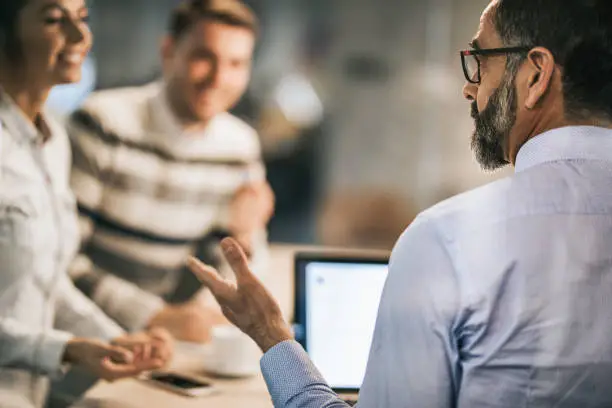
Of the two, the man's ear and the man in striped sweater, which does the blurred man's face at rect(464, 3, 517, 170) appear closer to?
the man's ear

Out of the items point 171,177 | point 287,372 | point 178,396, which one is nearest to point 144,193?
point 171,177

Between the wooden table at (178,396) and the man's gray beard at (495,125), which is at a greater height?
the man's gray beard at (495,125)

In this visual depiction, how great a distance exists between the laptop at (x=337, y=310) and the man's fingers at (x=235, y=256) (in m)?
0.44

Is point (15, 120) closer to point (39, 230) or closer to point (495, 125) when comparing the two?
point (39, 230)

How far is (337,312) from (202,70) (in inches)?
31.4

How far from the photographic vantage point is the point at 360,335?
1628 mm

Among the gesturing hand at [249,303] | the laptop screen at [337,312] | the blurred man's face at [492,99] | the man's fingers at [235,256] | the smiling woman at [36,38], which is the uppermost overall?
the smiling woman at [36,38]

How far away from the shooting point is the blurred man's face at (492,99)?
1.04m

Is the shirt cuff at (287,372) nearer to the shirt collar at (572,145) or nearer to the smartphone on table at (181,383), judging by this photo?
the shirt collar at (572,145)

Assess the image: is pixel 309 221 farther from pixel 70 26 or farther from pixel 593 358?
pixel 593 358

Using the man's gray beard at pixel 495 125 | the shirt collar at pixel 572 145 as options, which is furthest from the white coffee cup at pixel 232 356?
the shirt collar at pixel 572 145

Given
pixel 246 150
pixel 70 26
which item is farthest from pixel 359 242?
pixel 70 26

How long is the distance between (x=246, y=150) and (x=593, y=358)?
1.39 meters

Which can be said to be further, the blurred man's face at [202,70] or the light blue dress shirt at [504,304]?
A: the blurred man's face at [202,70]
